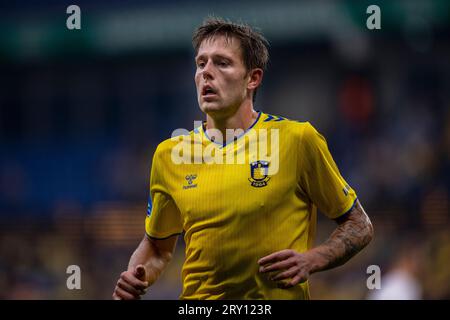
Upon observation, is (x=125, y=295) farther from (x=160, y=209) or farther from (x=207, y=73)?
(x=207, y=73)

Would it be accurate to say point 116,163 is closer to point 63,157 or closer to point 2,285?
point 63,157

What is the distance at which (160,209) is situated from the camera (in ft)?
17.3

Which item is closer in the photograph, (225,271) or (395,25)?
(225,271)

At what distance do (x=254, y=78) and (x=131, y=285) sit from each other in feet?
5.13

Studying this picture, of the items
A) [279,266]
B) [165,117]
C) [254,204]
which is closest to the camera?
[279,266]

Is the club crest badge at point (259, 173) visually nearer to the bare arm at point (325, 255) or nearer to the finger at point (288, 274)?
the bare arm at point (325, 255)

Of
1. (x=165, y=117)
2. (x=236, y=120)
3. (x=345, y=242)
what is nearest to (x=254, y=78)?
(x=236, y=120)

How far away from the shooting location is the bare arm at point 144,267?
15.6 ft

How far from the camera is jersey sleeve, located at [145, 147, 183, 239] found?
5.22 metres

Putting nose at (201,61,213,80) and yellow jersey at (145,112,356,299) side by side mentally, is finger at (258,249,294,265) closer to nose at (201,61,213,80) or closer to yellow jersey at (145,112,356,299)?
yellow jersey at (145,112,356,299)

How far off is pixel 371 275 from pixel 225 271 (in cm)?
639

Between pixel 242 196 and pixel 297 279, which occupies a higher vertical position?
pixel 242 196
